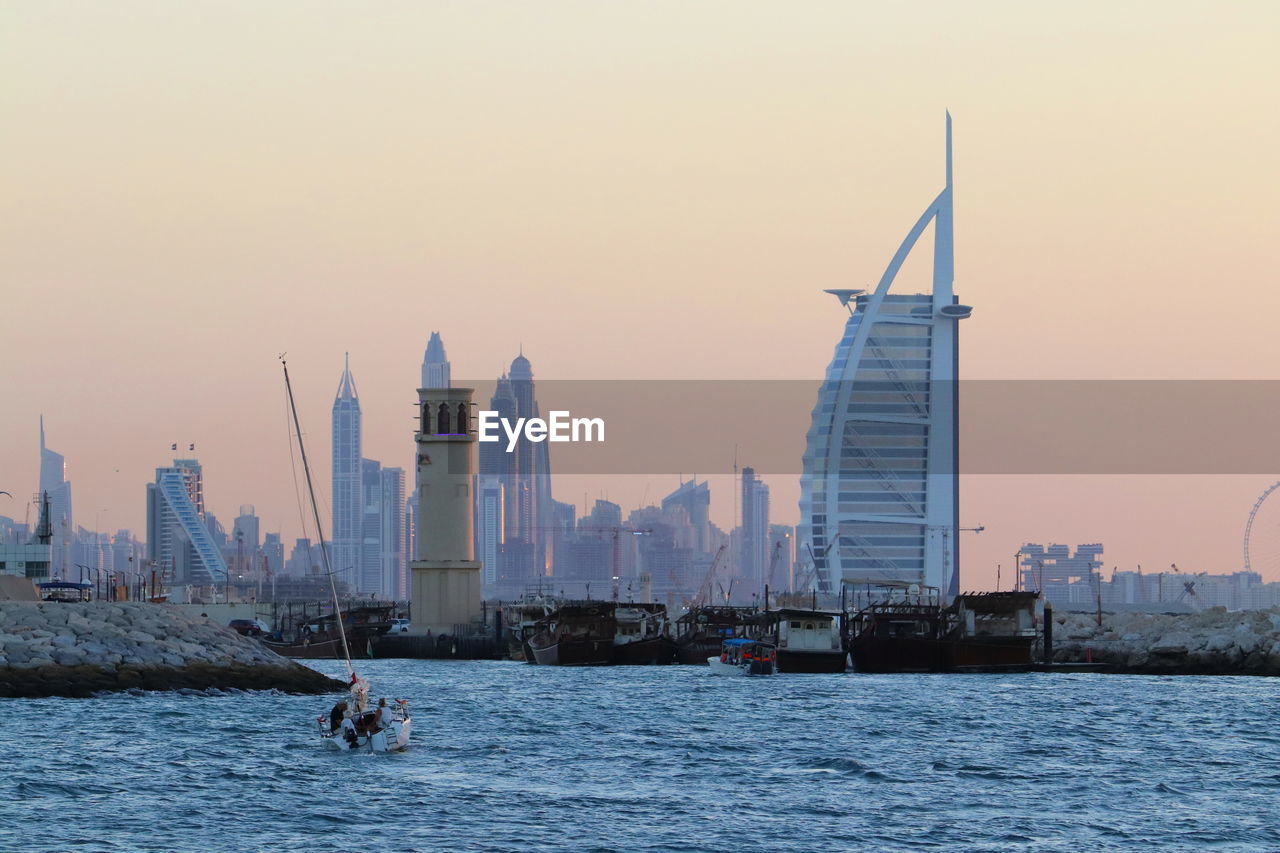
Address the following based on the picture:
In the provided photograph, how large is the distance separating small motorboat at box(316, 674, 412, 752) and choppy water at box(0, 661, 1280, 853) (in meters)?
0.78

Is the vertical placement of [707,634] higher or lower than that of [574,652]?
higher

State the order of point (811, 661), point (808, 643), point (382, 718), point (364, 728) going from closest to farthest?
point (364, 728), point (382, 718), point (811, 661), point (808, 643)

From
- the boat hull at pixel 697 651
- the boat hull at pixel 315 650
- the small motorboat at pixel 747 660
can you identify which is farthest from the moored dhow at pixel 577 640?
the boat hull at pixel 315 650

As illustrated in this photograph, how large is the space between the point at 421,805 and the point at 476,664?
79.8 meters

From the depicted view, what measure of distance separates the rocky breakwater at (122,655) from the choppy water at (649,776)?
206 cm

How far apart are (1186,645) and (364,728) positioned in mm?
75851

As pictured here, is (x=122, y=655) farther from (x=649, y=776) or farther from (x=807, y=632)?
(x=807, y=632)

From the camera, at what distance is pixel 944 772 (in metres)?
58.1

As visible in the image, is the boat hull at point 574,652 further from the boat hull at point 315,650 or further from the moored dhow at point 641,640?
the boat hull at point 315,650

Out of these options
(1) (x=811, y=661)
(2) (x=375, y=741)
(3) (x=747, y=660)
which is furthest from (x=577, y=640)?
(2) (x=375, y=741)

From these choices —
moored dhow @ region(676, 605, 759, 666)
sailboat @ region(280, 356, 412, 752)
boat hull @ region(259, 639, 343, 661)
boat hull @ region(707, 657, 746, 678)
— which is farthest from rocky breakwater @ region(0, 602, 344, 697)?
boat hull @ region(259, 639, 343, 661)

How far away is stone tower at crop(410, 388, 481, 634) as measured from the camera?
138m

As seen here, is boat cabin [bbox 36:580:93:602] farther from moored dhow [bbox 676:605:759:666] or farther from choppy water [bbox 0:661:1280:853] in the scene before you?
choppy water [bbox 0:661:1280:853]

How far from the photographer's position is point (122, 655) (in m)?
79.4
